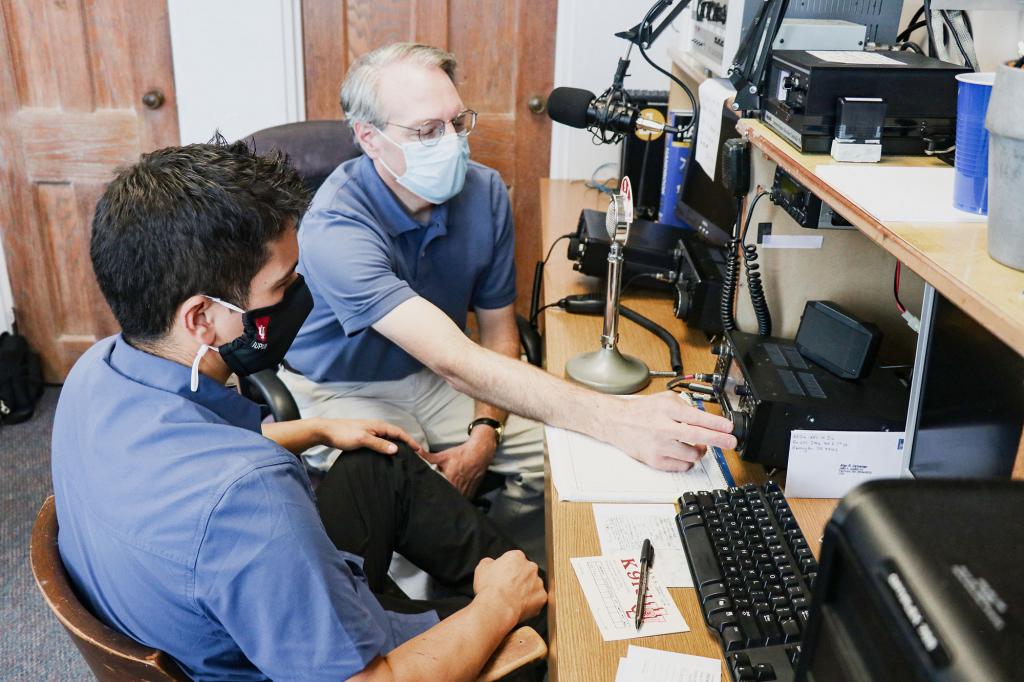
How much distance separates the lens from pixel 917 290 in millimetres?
1459

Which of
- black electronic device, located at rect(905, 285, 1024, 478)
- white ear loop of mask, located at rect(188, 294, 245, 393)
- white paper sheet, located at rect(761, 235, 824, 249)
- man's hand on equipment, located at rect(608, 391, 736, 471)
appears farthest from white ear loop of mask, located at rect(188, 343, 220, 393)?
white paper sheet, located at rect(761, 235, 824, 249)

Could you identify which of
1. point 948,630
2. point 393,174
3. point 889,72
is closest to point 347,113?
point 393,174

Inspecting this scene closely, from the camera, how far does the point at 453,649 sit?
1.11 meters

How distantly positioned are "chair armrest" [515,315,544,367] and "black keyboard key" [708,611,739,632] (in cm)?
109

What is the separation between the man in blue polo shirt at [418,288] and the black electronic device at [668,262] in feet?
0.68

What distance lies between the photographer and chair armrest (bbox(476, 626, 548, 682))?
1128mm

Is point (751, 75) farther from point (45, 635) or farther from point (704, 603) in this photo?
point (45, 635)

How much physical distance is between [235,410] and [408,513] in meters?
0.49

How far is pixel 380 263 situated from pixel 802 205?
813 mm

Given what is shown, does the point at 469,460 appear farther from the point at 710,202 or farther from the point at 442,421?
the point at 710,202

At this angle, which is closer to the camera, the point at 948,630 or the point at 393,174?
the point at 948,630

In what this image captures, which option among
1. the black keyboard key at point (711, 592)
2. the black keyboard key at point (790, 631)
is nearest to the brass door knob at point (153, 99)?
the black keyboard key at point (711, 592)

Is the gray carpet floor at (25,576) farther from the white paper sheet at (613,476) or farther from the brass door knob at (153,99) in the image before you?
the white paper sheet at (613,476)

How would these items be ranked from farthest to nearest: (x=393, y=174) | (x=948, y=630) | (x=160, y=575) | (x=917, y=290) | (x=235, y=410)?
(x=393, y=174), (x=917, y=290), (x=235, y=410), (x=160, y=575), (x=948, y=630)
